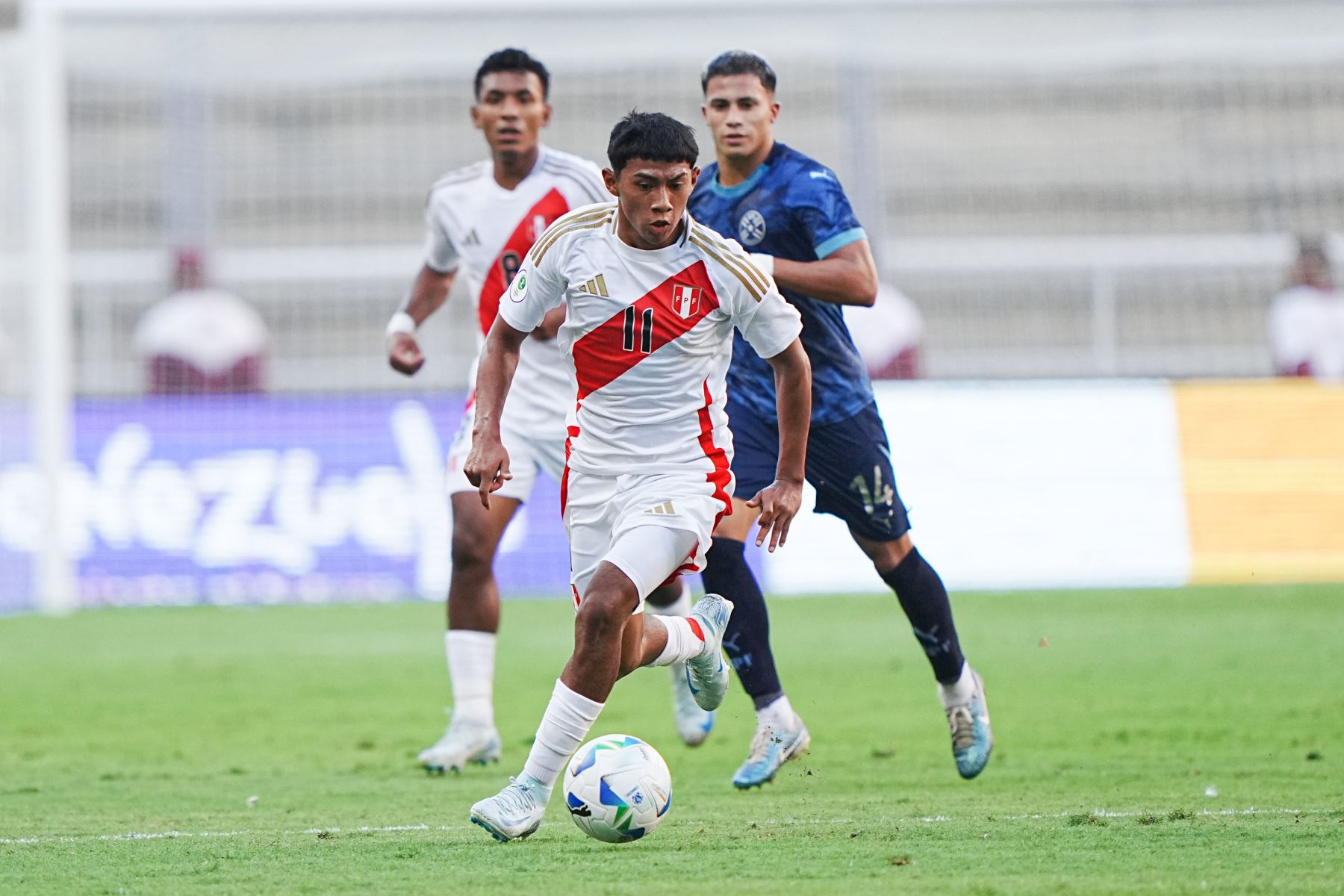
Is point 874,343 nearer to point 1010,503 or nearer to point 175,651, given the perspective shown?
point 1010,503

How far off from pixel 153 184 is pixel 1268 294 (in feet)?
33.3

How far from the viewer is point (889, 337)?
16.9 m

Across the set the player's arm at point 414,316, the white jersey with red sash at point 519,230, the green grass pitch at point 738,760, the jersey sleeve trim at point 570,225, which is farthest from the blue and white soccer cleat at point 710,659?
the player's arm at point 414,316

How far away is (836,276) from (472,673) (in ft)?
7.05

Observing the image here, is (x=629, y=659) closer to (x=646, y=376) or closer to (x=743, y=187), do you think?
(x=646, y=376)

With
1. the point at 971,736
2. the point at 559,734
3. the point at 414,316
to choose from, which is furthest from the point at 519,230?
the point at 559,734

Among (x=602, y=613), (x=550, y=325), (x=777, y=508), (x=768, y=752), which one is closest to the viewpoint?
(x=602, y=613)

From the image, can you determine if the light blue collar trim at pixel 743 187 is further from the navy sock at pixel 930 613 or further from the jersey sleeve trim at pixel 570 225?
the navy sock at pixel 930 613

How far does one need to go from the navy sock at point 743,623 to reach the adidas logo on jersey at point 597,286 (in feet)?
4.35

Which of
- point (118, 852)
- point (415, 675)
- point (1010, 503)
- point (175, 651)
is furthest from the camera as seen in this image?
point (1010, 503)

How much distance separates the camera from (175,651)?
12.2 m

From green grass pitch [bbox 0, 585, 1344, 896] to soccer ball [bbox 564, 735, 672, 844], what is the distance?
7 cm

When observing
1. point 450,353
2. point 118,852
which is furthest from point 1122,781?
point 450,353

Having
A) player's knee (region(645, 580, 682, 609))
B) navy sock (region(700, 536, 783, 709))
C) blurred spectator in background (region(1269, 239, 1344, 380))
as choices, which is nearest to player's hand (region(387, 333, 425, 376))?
player's knee (region(645, 580, 682, 609))
